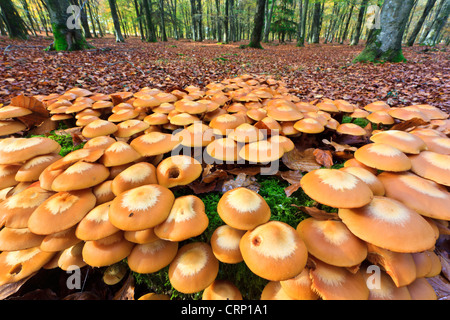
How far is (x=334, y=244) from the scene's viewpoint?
1238mm

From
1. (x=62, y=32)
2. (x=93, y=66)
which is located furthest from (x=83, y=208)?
(x=62, y=32)

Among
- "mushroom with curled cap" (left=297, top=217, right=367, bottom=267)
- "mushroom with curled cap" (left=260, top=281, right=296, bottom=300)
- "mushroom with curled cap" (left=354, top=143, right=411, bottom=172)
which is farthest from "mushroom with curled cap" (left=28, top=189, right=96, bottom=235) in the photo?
"mushroom with curled cap" (left=354, top=143, right=411, bottom=172)

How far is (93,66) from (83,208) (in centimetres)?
760

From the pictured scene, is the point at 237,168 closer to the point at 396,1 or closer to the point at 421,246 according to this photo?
the point at 421,246

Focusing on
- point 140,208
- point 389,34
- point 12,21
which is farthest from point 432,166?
point 12,21

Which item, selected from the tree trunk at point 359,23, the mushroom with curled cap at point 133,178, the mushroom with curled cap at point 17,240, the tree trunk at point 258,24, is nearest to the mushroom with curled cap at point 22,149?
the mushroom with curled cap at point 17,240

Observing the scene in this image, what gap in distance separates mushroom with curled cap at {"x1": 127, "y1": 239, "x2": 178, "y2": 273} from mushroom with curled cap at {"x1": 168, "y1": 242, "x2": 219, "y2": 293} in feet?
0.23

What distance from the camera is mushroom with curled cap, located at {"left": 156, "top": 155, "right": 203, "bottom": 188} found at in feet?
5.39

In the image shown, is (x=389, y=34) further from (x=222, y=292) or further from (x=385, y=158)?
(x=222, y=292)

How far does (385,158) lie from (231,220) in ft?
4.25

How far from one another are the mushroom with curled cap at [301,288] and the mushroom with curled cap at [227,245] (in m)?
0.33

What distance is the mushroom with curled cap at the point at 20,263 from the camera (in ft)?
5.15

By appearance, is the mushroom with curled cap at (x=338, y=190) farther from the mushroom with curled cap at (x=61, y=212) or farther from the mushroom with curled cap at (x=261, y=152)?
the mushroom with curled cap at (x=61, y=212)

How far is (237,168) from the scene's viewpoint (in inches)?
84.8
